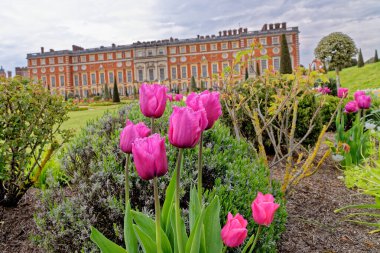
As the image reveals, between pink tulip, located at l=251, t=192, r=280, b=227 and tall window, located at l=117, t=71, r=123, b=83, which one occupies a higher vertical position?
tall window, located at l=117, t=71, r=123, b=83

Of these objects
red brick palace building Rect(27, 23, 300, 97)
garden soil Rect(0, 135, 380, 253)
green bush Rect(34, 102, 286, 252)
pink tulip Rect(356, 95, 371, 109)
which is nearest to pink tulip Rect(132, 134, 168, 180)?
green bush Rect(34, 102, 286, 252)

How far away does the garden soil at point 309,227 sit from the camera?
7.91ft

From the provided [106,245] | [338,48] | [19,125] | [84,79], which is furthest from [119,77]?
[106,245]

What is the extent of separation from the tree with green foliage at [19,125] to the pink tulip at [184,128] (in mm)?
2086

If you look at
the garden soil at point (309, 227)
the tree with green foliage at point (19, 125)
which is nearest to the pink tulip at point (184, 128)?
the garden soil at point (309, 227)

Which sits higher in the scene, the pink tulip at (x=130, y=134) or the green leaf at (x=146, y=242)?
the pink tulip at (x=130, y=134)

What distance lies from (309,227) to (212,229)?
1656 mm

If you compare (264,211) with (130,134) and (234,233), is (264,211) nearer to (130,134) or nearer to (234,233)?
(234,233)

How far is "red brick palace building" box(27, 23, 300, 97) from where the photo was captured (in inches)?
1887

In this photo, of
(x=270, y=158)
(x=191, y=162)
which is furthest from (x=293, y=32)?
A: (x=191, y=162)

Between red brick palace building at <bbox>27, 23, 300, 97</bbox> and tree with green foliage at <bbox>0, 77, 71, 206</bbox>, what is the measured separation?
4523cm

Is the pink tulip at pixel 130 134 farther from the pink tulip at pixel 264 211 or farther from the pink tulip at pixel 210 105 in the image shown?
the pink tulip at pixel 264 211

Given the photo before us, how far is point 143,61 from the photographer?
167 feet

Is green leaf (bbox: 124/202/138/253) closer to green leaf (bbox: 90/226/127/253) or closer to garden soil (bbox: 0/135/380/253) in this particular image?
green leaf (bbox: 90/226/127/253)
